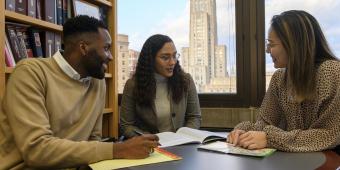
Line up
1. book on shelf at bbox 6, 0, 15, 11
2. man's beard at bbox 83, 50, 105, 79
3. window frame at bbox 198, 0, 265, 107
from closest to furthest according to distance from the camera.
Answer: man's beard at bbox 83, 50, 105, 79
book on shelf at bbox 6, 0, 15, 11
window frame at bbox 198, 0, 265, 107

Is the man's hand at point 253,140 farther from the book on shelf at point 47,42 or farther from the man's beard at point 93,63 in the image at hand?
the book on shelf at point 47,42

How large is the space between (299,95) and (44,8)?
1378 mm

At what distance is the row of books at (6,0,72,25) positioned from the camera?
1.68 meters

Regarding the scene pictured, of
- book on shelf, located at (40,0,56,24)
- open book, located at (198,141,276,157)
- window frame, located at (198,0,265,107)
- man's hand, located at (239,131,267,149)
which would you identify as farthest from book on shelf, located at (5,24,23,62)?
window frame, located at (198,0,265,107)

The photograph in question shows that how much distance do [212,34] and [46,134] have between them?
1.72 m

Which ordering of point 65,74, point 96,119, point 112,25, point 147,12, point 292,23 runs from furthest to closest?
1. point 147,12
2. point 112,25
3. point 96,119
4. point 65,74
5. point 292,23

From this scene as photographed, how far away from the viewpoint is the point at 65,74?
1395 mm

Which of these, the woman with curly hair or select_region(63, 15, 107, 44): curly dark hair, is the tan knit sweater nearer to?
select_region(63, 15, 107, 44): curly dark hair

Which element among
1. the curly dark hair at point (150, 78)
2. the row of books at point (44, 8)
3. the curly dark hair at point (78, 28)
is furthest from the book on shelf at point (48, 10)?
the curly dark hair at point (150, 78)

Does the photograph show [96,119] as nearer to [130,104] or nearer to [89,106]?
[89,106]

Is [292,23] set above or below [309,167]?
above

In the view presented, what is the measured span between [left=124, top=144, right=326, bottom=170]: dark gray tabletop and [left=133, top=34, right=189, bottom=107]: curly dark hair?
0.94 m

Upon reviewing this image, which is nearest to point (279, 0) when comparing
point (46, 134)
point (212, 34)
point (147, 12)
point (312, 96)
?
point (212, 34)

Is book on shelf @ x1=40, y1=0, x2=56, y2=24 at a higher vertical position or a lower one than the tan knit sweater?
higher
